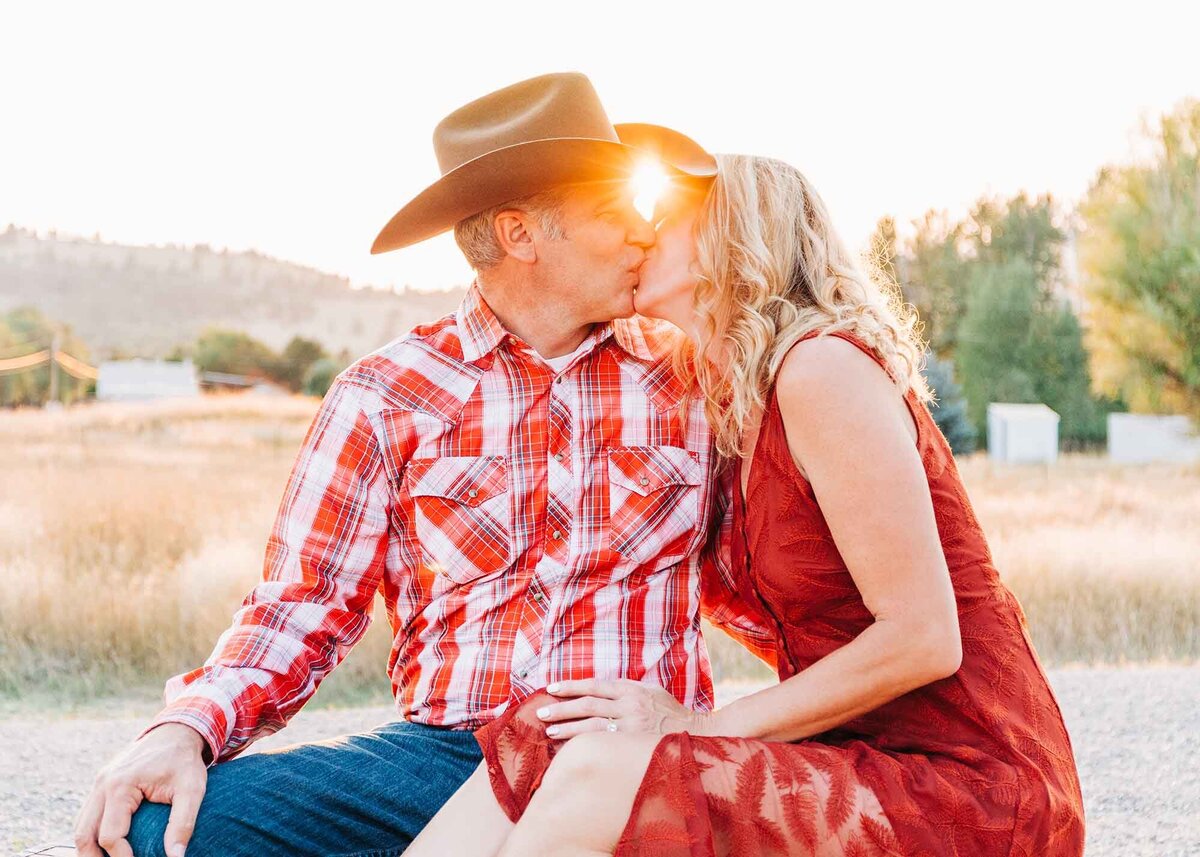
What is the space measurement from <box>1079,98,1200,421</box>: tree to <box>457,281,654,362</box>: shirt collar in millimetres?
14818

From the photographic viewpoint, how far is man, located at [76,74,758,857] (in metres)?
2.19

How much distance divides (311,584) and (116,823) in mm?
545

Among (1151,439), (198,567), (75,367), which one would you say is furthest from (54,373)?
(1151,439)

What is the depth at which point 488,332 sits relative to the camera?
238cm

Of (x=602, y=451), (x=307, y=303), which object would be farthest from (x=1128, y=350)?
(x=307, y=303)

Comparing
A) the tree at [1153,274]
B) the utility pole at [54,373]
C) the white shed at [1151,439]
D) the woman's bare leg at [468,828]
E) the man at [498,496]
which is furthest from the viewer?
the utility pole at [54,373]

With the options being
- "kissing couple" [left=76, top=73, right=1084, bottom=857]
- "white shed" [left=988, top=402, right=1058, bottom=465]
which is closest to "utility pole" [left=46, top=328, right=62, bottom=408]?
"white shed" [left=988, top=402, right=1058, bottom=465]

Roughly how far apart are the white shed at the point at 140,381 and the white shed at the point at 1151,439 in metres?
18.9

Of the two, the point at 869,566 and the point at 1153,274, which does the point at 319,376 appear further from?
the point at 869,566

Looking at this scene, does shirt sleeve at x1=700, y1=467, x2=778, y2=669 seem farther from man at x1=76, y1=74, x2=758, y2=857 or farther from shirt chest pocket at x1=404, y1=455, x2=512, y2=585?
shirt chest pocket at x1=404, y1=455, x2=512, y2=585

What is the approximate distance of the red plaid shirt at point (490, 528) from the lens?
88.0 inches

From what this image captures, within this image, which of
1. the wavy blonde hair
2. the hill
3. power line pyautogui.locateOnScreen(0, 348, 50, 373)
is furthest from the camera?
the hill

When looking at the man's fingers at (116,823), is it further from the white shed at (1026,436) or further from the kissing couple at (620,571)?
the white shed at (1026,436)

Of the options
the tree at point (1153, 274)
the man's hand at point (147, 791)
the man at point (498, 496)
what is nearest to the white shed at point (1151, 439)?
the tree at point (1153, 274)
